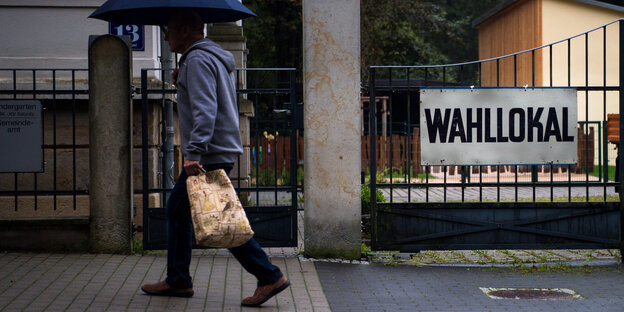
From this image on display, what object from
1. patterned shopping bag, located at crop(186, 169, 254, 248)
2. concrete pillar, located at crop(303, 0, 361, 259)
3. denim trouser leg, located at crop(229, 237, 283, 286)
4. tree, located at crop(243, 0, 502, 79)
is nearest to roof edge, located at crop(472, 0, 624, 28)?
tree, located at crop(243, 0, 502, 79)

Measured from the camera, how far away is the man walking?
5527 mm

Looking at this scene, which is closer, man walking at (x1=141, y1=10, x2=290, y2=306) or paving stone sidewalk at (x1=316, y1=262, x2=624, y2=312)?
man walking at (x1=141, y1=10, x2=290, y2=306)

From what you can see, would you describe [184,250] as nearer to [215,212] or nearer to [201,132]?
[215,212]

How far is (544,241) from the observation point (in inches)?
321

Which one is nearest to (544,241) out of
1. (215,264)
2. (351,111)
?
(351,111)

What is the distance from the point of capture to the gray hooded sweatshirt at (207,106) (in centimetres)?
550

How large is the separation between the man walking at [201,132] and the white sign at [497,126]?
9.10 feet

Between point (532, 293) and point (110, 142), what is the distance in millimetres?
4127

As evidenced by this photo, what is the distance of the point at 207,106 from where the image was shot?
217 inches

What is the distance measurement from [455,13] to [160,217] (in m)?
54.0

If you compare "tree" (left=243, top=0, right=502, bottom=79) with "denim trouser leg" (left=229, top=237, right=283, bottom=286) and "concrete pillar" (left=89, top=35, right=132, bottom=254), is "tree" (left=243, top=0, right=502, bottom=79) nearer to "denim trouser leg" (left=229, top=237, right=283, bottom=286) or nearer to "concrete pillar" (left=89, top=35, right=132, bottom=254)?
"concrete pillar" (left=89, top=35, right=132, bottom=254)

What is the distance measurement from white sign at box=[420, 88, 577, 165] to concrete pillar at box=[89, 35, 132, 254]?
2860 millimetres

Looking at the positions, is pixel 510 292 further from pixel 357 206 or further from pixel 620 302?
pixel 357 206

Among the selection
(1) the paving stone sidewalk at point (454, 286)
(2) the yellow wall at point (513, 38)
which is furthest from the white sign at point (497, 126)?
(2) the yellow wall at point (513, 38)
